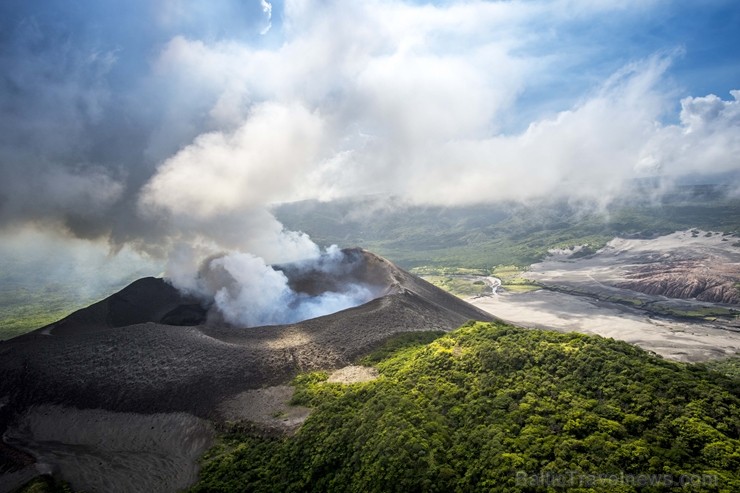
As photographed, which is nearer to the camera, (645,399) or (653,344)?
(645,399)

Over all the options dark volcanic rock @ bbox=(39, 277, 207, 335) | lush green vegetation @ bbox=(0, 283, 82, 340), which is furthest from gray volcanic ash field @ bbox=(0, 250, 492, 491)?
lush green vegetation @ bbox=(0, 283, 82, 340)

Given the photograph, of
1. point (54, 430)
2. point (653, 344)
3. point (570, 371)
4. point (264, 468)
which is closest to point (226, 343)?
point (54, 430)

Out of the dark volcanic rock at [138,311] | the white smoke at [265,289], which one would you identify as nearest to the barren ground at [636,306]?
the white smoke at [265,289]

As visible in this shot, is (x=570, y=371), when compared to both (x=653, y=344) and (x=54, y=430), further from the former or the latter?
(x=653, y=344)

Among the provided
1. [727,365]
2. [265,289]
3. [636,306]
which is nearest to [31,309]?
[265,289]

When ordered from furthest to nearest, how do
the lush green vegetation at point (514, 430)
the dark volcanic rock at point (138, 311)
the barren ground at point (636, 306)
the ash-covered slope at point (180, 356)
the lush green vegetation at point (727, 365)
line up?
the barren ground at point (636, 306) → the dark volcanic rock at point (138, 311) → the lush green vegetation at point (727, 365) → the ash-covered slope at point (180, 356) → the lush green vegetation at point (514, 430)

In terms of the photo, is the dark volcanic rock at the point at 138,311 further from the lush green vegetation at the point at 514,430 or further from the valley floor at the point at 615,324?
the valley floor at the point at 615,324

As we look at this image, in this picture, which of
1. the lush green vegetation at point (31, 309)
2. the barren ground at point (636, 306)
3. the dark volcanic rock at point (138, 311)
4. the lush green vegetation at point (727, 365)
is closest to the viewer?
the lush green vegetation at point (727, 365)
